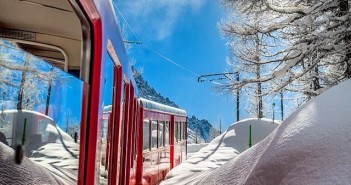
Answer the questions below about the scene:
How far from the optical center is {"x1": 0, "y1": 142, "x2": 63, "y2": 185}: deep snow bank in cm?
131

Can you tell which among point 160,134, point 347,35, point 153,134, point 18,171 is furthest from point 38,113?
point 347,35

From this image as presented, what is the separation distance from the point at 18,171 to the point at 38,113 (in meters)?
0.27

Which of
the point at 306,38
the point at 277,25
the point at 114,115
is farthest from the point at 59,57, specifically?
the point at 277,25

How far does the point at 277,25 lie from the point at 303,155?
1127 centimetres

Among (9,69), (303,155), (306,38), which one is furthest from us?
(306,38)

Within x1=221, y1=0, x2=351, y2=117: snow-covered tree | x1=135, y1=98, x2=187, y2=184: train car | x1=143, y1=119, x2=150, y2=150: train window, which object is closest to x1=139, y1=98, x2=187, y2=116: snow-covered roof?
x1=135, y1=98, x2=187, y2=184: train car

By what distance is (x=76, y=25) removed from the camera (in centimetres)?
209

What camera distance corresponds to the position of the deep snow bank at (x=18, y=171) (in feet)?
4.31

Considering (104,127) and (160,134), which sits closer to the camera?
(104,127)

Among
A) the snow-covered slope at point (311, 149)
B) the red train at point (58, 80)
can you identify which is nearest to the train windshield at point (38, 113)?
the red train at point (58, 80)

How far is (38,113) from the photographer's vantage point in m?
1.56

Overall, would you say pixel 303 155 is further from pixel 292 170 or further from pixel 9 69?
pixel 9 69

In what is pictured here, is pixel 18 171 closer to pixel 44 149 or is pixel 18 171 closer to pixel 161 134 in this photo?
pixel 44 149

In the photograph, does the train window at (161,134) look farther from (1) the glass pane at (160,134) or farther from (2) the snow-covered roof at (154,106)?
(2) the snow-covered roof at (154,106)
